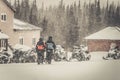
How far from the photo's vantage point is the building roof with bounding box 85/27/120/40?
2.77 metres

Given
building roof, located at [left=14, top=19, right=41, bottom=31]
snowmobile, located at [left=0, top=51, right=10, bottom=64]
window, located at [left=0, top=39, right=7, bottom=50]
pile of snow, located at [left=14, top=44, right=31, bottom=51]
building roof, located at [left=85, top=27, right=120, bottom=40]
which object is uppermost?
building roof, located at [left=14, top=19, right=41, bottom=31]

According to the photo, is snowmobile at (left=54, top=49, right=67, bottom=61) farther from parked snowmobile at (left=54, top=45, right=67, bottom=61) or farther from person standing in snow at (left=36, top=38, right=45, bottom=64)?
person standing in snow at (left=36, top=38, right=45, bottom=64)

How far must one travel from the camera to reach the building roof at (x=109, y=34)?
2.77m

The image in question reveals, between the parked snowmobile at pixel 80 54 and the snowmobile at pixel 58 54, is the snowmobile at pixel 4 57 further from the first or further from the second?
the parked snowmobile at pixel 80 54

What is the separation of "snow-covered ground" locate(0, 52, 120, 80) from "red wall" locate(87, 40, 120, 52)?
5 centimetres

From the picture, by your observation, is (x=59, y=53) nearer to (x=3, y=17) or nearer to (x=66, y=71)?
(x=66, y=71)

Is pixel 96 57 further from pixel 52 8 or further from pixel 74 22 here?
pixel 52 8

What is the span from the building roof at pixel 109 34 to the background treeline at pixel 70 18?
35 millimetres

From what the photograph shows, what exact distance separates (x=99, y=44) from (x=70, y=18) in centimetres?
33

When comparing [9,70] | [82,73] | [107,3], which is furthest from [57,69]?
[107,3]

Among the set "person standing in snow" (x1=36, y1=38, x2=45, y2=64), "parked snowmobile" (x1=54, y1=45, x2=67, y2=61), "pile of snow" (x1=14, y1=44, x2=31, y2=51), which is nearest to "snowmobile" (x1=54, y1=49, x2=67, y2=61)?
"parked snowmobile" (x1=54, y1=45, x2=67, y2=61)

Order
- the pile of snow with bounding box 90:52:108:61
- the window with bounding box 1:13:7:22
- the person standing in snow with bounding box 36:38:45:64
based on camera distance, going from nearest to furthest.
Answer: the window with bounding box 1:13:7:22
the person standing in snow with bounding box 36:38:45:64
the pile of snow with bounding box 90:52:108:61

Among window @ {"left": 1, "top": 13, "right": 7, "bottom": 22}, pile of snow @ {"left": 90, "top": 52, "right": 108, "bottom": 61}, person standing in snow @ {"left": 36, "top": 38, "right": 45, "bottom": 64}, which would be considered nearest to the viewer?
window @ {"left": 1, "top": 13, "right": 7, "bottom": 22}

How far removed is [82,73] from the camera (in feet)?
9.05
